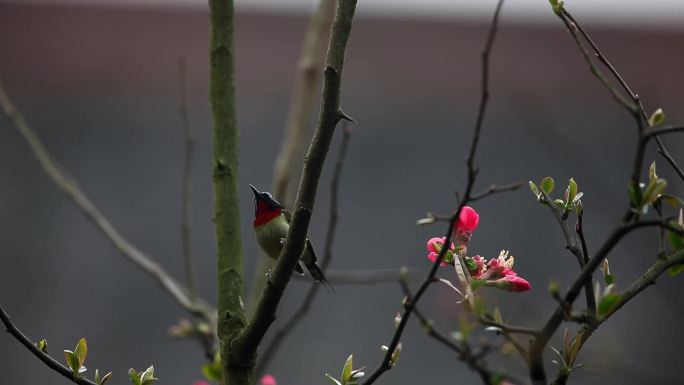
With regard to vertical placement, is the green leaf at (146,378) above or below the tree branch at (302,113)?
below

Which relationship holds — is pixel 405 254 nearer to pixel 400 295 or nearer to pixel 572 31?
pixel 400 295

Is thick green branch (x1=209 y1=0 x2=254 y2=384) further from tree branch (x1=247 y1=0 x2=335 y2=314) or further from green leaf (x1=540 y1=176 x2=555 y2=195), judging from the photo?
tree branch (x1=247 y1=0 x2=335 y2=314)

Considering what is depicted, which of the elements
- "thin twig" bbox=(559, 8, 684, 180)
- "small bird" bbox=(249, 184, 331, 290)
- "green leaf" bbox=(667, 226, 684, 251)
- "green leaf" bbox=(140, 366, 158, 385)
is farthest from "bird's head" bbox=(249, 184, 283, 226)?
"green leaf" bbox=(667, 226, 684, 251)

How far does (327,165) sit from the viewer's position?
4.36 m

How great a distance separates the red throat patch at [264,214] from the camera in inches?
101

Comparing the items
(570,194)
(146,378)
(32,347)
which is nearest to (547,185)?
(570,194)

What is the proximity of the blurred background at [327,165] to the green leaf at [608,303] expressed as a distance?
2.70 metres

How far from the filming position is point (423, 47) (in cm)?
486

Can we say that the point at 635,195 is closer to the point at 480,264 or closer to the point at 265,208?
the point at 480,264

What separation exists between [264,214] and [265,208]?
28 mm

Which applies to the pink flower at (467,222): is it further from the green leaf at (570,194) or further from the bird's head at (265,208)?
the bird's head at (265,208)

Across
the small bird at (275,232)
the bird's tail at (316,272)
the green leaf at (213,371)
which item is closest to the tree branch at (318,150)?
the green leaf at (213,371)

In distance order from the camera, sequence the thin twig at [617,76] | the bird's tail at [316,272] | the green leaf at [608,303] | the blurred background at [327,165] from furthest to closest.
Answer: the blurred background at [327,165] < the bird's tail at [316,272] < the thin twig at [617,76] < the green leaf at [608,303]

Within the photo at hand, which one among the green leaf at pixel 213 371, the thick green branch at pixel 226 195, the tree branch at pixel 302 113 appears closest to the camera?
the thick green branch at pixel 226 195
